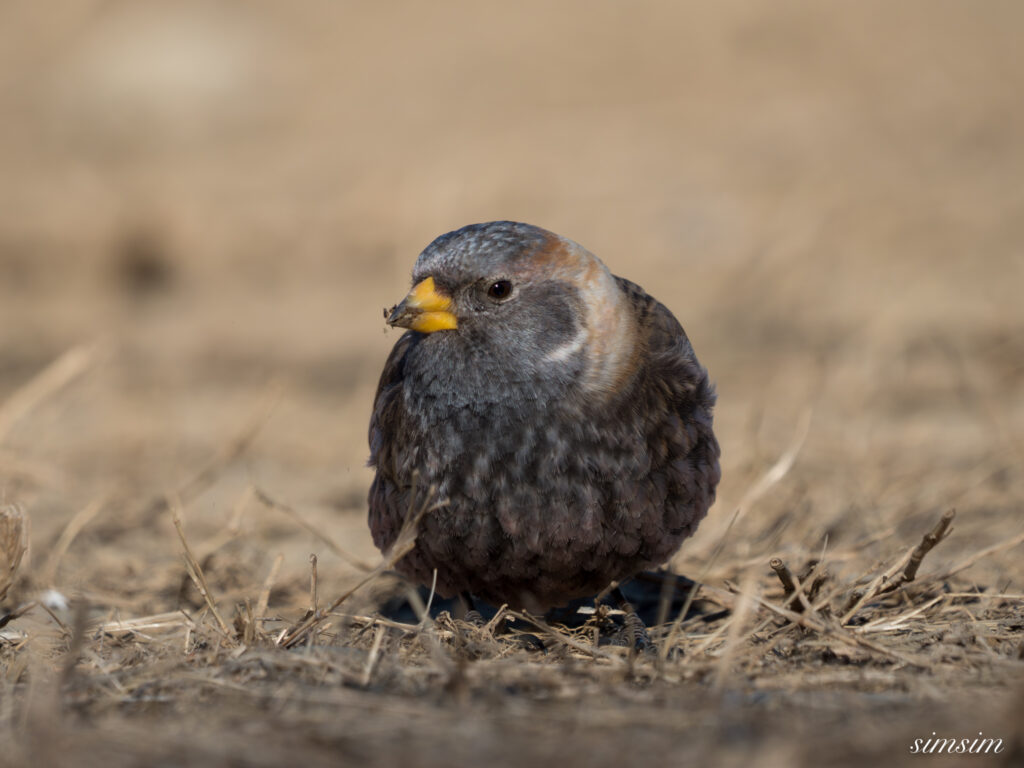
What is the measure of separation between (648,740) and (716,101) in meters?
9.38

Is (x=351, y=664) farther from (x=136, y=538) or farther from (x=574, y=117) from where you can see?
(x=574, y=117)

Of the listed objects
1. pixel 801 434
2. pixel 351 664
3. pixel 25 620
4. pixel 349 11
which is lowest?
pixel 25 620

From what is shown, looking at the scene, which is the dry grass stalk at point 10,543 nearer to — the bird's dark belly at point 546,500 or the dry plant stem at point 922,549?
the bird's dark belly at point 546,500

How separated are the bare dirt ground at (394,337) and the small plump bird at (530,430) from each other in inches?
10.5

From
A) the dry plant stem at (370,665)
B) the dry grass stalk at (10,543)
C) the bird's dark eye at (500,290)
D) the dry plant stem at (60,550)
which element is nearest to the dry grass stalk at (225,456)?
the dry plant stem at (60,550)

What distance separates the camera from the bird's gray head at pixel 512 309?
315cm

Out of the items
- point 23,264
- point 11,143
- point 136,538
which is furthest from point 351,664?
point 11,143

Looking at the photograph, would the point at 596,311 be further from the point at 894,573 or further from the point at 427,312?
the point at 894,573

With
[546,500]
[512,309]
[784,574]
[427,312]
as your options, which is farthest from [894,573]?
[427,312]

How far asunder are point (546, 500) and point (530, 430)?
0.64 feet

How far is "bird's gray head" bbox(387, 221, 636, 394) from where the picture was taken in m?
3.15

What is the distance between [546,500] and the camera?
3.10 m

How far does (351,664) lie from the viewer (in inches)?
99.3

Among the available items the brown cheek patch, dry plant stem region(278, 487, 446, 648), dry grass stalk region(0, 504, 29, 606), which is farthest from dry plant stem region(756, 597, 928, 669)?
dry grass stalk region(0, 504, 29, 606)
